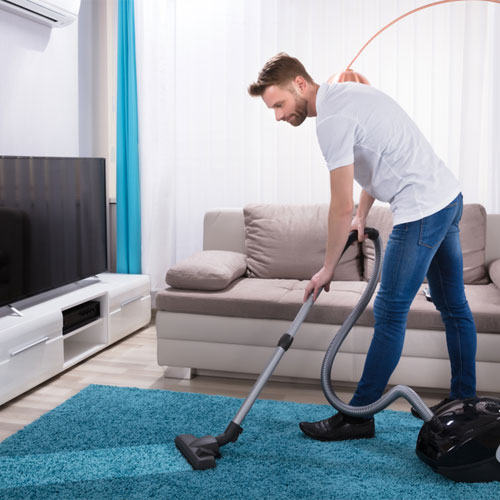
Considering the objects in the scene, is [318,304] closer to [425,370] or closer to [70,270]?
[425,370]

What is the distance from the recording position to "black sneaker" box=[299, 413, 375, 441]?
2.13 metres

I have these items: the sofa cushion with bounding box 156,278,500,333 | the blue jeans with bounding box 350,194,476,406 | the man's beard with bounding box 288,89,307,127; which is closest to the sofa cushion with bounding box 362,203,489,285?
the sofa cushion with bounding box 156,278,500,333

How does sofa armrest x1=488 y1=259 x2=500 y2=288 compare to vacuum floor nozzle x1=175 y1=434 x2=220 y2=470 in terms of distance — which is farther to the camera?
sofa armrest x1=488 y1=259 x2=500 y2=288

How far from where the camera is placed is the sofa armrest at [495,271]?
283 centimetres

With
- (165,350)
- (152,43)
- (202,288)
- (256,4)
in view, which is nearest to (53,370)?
(165,350)

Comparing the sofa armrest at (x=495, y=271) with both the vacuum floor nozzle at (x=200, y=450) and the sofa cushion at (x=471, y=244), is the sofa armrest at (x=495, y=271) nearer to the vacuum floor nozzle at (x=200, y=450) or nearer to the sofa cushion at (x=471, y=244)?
the sofa cushion at (x=471, y=244)

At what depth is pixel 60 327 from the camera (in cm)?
280

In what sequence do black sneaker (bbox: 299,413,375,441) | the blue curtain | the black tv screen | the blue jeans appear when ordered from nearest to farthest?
the blue jeans
black sneaker (bbox: 299,413,375,441)
the black tv screen
the blue curtain

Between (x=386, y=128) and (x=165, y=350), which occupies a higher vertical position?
(x=386, y=128)

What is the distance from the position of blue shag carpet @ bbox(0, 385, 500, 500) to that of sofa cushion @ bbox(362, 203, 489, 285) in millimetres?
961

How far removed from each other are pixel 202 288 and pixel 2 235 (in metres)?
0.91

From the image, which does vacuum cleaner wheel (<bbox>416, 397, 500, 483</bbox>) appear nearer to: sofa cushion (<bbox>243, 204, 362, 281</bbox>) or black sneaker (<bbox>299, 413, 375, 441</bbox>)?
black sneaker (<bbox>299, 413, 375, 441</bbox>)

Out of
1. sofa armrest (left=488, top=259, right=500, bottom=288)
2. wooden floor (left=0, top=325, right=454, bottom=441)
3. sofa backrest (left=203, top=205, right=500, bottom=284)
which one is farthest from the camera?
sofa backrest (left=203, top=205, right=500, bottom=284)

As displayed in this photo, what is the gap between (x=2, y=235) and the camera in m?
2.64
